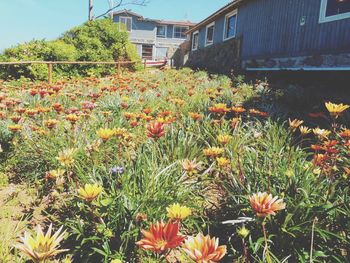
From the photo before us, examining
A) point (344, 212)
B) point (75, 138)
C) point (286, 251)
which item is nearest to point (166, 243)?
point (286, 251)

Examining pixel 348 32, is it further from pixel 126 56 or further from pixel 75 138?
pixel 126 56

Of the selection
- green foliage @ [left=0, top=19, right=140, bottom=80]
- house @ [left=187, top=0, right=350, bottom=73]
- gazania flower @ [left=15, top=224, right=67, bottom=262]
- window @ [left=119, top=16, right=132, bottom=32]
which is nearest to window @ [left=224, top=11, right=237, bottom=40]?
house @ [left=187, top=0, right=350, bottom=73]

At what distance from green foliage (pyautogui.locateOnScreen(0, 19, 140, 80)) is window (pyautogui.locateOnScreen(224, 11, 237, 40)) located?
647 centimetres

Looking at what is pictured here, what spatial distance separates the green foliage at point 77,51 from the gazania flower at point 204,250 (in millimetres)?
15636

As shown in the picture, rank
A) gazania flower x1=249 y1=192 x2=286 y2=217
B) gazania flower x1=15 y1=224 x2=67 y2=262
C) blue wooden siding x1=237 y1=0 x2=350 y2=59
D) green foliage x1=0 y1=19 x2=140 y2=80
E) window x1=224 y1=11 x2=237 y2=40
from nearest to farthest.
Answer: gazania flower x1=15 y1=224 x2=67 y2=262 < gazania flower x1=249 y1=192 x2=286 y2=217 < blue wooden siding x1=237 y1=0 x2=350 y2=59 < green foliage x1=0 y1=19 x2=140 y2=80 < window x1=224 y1=11 x2=237 y2=40

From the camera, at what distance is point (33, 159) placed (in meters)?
3.16

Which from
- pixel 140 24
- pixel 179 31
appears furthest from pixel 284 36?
pixel 179 31

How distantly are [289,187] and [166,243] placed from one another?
1263 mm

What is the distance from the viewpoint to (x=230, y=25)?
1850 centimetres

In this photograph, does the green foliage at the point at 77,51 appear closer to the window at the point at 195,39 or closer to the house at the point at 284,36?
the house at the point at 284,36

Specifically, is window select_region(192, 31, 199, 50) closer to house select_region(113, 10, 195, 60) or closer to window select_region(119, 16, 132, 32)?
house select_region(113, 10, 195, 60)

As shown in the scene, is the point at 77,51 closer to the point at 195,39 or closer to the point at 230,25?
the point at 230,25

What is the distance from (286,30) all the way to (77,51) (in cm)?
1235

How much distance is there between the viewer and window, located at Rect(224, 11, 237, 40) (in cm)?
1765
